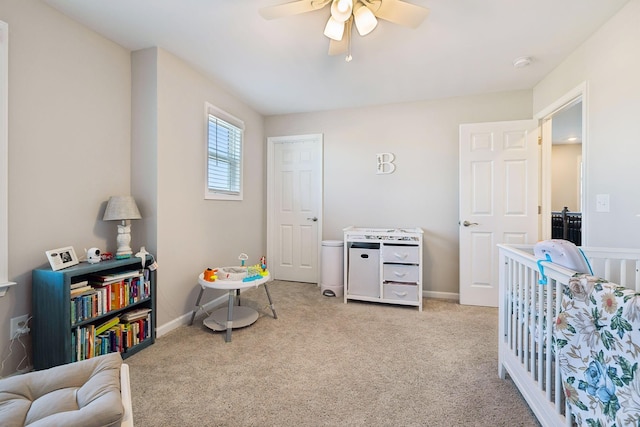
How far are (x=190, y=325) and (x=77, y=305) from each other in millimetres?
988

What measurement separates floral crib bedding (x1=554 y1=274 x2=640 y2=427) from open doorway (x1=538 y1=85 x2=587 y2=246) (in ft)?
5.34

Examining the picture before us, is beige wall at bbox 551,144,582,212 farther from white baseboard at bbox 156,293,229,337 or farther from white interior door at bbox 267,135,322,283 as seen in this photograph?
white baseboard at bbox 156,293,229,337

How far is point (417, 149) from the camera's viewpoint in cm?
342

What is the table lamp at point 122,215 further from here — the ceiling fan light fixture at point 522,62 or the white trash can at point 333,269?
the ceiling fan light fixture at point 522,62

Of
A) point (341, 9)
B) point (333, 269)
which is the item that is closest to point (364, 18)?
point (341, 9)

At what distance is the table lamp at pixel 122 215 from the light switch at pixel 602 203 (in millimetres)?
3413

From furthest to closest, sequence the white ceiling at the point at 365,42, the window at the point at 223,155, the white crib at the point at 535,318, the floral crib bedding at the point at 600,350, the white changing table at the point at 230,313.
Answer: the window at the point at 223,155 < the white changing table at the point at 230,313 < the white ceiling at the point at 365,42 < the white crib at the point at 535,318 < the floral crib bedding at the point at 600,350

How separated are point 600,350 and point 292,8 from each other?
81.6 inches

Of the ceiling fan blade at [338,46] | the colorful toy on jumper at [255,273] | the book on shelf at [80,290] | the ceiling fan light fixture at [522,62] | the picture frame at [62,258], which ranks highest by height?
the ceiling fan light fixture at [522,62]

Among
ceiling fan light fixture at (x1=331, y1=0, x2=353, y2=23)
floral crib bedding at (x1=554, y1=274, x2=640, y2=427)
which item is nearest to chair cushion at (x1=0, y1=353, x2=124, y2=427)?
floral crib bedding at (x1=554, y1=274, x2=640, y2=427)

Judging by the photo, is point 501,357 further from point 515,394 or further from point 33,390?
point 33,390

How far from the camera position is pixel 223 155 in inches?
123

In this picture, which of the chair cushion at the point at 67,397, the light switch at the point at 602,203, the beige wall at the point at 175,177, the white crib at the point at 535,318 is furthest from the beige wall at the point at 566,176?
the chair cushion at the point at 67,397

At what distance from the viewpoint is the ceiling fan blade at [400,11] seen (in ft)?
5.03
